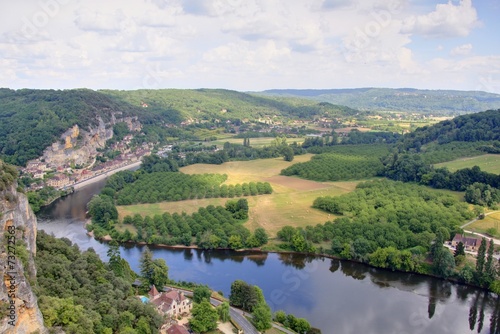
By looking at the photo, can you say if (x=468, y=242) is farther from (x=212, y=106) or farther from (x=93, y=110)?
(x=212, y=106)

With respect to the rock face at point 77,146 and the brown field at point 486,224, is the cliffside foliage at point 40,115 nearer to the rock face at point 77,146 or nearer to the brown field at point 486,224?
the rock face at point 77,146

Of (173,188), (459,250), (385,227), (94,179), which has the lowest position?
(94,179)

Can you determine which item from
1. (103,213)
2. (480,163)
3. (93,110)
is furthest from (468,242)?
(93,110)

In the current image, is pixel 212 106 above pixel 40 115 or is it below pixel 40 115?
above

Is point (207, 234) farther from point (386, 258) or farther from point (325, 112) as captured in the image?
point (325, 112)

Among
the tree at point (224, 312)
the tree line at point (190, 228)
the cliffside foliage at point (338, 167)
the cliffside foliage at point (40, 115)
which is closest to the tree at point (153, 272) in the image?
the tree at point (224, 312)

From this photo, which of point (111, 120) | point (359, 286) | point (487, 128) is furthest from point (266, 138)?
point (359, 286)

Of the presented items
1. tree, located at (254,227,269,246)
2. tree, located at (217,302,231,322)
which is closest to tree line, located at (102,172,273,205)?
tree, located at (254,227,269,246)
